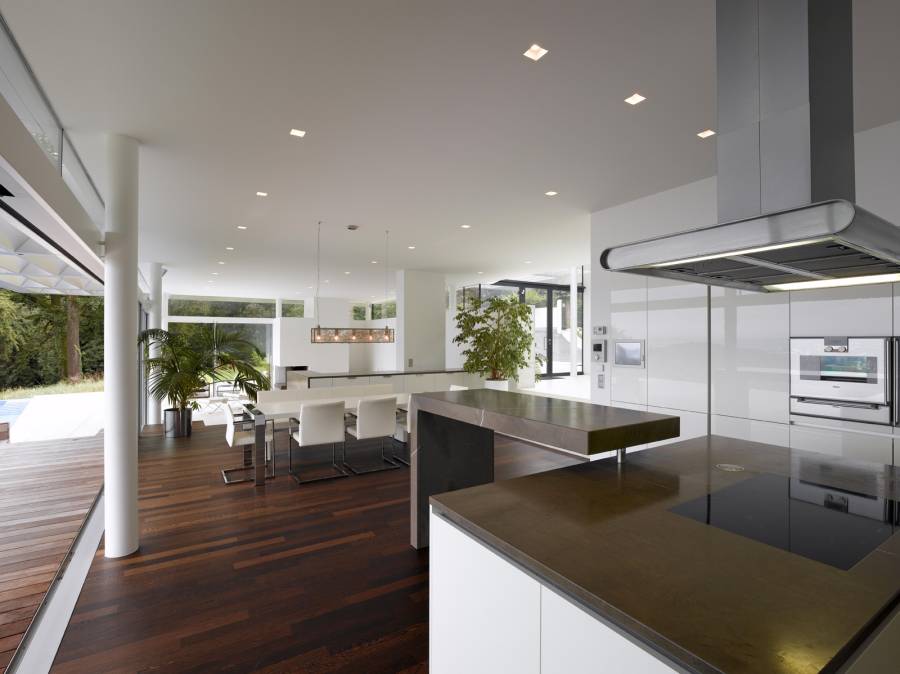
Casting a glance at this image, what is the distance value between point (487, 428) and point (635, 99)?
200cm

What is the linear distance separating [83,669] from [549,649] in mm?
→ 2214

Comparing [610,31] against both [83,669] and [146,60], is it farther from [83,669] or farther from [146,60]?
[83,669]

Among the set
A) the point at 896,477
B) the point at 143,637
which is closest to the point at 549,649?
the point at 896,477

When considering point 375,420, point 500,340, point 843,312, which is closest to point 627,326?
point 843,312

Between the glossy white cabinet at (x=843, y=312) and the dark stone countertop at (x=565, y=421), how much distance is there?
183cm

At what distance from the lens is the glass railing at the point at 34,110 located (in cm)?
204

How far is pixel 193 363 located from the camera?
258 inches

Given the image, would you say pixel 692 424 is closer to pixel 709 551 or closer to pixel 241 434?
pixel 709 551

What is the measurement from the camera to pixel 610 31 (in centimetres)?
204

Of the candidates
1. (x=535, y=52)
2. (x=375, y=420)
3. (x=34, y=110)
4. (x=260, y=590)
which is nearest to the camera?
(x=535, y=52)

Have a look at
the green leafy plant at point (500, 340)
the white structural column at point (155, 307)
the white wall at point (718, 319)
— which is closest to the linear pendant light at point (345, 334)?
the green leafy plant at point (500, 340)

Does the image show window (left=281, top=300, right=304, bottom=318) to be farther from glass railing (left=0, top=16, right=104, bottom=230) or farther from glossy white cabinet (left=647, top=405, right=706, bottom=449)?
glossy white cabinet (left=647, top=405, right=706, bottom=449)

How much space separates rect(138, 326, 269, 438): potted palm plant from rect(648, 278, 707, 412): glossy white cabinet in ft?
16.8

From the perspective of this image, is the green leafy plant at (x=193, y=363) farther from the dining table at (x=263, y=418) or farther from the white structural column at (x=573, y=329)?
the white structural column at (x=573, y=329)
